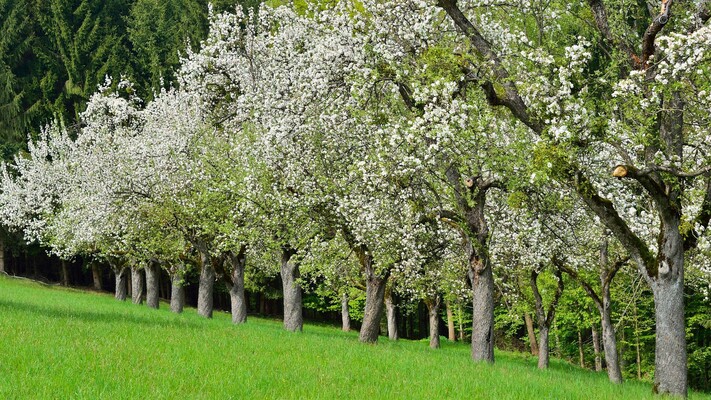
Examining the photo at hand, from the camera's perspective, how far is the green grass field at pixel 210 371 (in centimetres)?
1013

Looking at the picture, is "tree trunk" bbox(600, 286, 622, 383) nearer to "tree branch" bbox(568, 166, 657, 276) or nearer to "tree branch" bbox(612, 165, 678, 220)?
"tree branch" bbox(568, 166, 657, 276)

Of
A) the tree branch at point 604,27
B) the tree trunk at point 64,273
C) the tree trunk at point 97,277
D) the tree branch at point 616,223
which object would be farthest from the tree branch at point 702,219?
the tree trunk at point 64,273

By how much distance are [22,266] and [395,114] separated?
2551 inches

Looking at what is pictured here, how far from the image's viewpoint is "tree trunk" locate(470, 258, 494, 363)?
66.3 ft

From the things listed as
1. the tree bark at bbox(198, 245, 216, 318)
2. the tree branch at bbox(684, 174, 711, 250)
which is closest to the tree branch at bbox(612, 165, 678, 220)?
the tree branch at bbox(684, 174, 711, 250)

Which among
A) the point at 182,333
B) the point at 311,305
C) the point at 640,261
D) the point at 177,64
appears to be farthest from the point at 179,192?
the point at 177,64

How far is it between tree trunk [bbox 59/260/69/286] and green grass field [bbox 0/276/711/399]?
2082 inches

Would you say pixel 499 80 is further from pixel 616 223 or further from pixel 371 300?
pixel 371 300

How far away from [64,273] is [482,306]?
188ft

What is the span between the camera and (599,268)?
95.7ft

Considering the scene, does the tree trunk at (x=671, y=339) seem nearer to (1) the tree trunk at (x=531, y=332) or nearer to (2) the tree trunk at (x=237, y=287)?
(2) the tree trunk at (x=237, y=287)

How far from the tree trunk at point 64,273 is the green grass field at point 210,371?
174 ft

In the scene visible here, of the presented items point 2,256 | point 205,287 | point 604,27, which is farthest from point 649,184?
point 2,256

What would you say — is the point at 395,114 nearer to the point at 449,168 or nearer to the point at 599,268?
the point at 449,168
